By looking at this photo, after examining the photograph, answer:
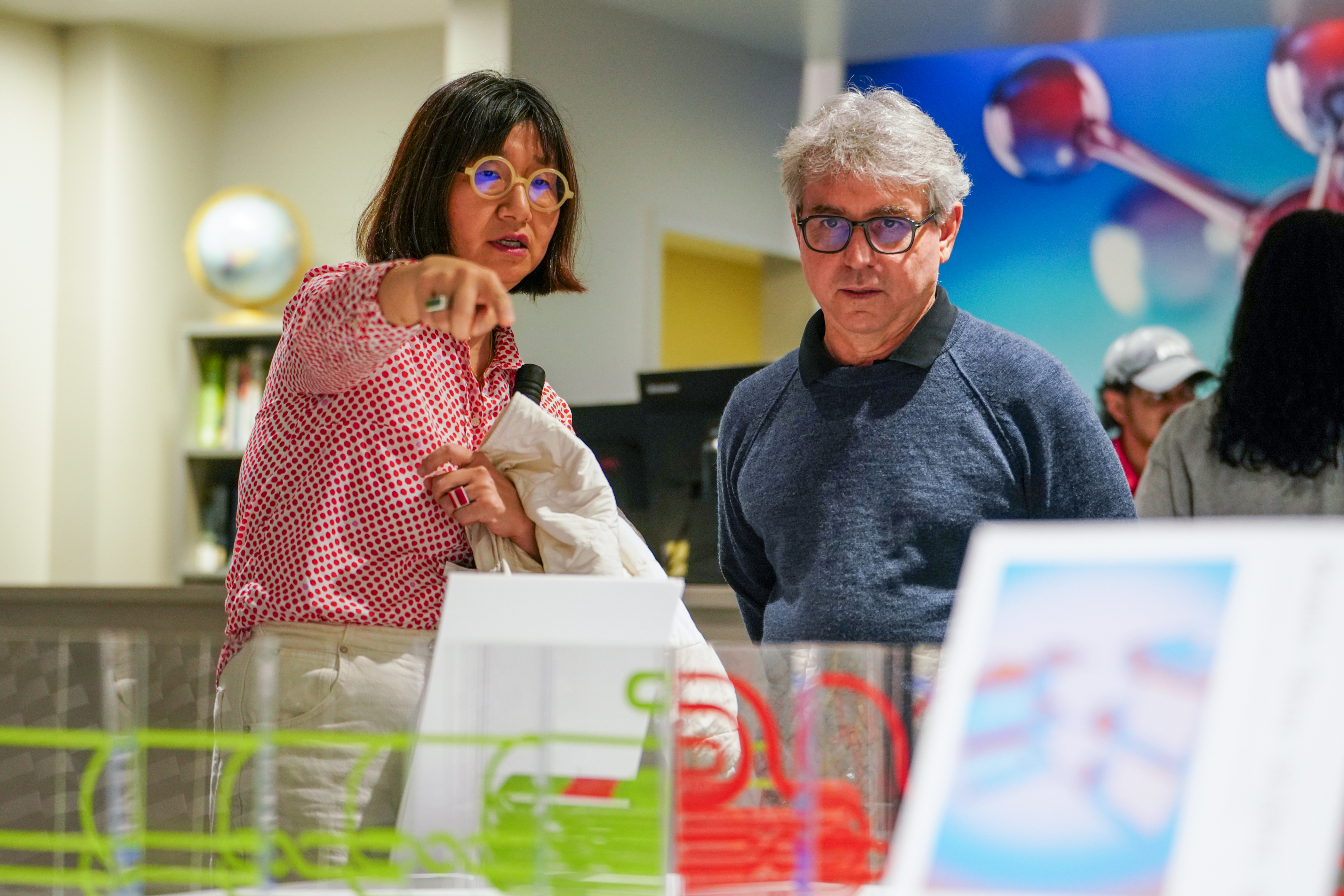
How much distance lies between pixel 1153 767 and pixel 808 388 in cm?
133

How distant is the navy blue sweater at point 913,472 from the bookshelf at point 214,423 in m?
3.89

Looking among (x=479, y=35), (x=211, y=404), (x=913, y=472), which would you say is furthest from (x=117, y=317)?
(x=913, y=472)

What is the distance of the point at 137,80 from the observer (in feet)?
18.9

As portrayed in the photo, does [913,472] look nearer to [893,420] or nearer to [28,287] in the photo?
[893,420]

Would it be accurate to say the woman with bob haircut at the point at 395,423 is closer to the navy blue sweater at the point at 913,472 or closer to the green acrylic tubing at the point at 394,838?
the green acrylic tubing at the point at 394,838

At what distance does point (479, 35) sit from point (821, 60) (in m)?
1.74

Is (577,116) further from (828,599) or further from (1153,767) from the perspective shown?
(1153,767)

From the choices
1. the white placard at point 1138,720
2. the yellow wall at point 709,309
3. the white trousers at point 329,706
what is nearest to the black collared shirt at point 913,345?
the white trousers at point 329,706

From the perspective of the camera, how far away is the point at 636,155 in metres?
5.24

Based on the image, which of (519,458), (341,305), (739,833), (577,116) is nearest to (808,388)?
(519,458)

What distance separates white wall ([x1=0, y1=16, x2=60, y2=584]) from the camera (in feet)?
18.2

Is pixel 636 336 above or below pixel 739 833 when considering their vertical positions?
above

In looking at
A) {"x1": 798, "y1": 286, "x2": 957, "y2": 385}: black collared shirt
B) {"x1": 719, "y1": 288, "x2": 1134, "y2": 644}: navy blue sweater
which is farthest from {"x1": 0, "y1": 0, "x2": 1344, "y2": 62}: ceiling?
{"x1": 719, "y1": 288, "x2": 1134, "y2": 644}: navy blue sweater

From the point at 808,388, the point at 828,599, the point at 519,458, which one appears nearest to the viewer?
the point at 519,458
